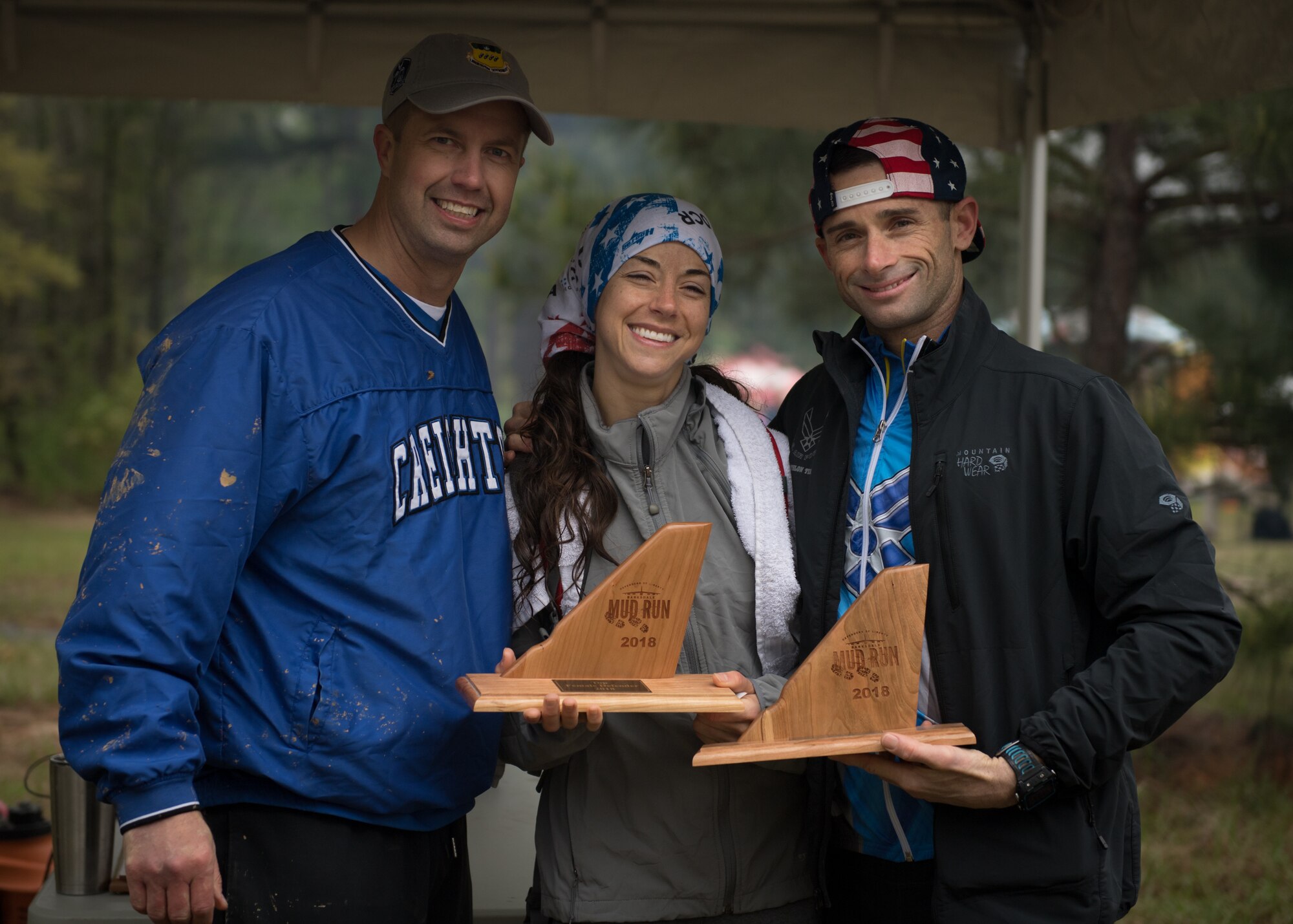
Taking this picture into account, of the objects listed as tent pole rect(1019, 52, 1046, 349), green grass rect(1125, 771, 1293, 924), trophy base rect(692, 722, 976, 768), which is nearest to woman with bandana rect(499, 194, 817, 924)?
trophy base rect(692, 722, 976, 768)

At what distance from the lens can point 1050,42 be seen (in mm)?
3441

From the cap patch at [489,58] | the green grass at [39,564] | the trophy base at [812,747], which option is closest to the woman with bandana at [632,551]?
the trophy base at [812,747]

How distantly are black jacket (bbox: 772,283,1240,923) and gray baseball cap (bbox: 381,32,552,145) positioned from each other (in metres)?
1.05

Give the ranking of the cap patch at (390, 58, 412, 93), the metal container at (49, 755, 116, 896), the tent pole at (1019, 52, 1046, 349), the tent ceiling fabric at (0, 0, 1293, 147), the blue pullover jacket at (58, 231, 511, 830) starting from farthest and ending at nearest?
the tent pole at (1019, 52, 1046, 349) → the tent ceiling fabric at (0, 0, 1293, 147) → the metal container at (49, 755, 116, 896) → the cap patch at (390, 58, 412, 93) → the blue pullover jacket at (58, 231, 511, 830)

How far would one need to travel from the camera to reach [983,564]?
7.00ft

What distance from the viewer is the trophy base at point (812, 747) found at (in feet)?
6.36

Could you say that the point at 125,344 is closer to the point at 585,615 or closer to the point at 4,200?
the point at 4,200

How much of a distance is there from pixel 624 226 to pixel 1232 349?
5.80 meters

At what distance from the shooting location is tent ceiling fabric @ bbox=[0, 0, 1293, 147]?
11.0 ft

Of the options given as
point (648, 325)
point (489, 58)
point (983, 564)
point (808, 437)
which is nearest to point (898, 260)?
point (808, 437)

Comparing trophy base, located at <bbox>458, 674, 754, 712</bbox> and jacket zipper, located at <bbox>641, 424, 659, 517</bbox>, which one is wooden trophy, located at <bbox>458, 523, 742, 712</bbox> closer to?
trophy base, located at <bbox>458, 674, 754, 712</bbox>

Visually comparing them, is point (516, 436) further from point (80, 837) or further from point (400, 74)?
point (80, 837)

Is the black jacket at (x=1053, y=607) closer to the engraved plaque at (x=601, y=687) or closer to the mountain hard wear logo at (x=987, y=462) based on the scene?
the mountain hard wear logo at (x=987, y=462)

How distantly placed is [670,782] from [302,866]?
0.71 m
